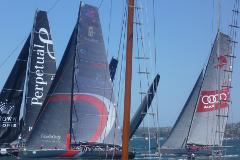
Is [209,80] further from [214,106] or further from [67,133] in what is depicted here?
[67,133]

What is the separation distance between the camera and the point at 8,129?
46.5 m

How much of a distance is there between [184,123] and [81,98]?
57.4ft

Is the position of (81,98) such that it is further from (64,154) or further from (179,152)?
(179,152)

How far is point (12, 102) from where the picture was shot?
153 ft

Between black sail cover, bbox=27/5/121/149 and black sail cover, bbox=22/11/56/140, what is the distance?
8954 mm

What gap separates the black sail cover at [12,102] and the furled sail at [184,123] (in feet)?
51.2

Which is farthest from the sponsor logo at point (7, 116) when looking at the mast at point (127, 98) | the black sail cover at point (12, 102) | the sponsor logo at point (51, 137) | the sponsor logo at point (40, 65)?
the mast at point (127, 98)

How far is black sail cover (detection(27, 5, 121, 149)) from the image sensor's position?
38.4 metres

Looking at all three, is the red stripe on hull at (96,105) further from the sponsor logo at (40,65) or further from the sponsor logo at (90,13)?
the sponsor logo at (40,65)

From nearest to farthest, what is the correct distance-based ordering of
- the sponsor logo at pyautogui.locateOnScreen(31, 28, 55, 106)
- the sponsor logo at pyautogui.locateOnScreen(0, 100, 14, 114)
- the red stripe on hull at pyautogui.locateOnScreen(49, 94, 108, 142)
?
the red stripe on hull at pyautogui.locateOnScreen(49, 94, 108, 142)
the sponsor logo at pyautogui.locateOnScreen(0, 100, 14, 114)
the sponsor logo at pyautogui.locateOnScreen(31, 28, 55, 106)

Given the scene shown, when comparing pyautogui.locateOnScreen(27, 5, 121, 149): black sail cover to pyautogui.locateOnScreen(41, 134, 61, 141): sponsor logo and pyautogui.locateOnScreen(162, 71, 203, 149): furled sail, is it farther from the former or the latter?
pyautogui.locateOnScreen(162, 71, 203, 149): furled sail

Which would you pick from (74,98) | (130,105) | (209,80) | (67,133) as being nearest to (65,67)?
(74,98)

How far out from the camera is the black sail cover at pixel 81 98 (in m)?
38.4

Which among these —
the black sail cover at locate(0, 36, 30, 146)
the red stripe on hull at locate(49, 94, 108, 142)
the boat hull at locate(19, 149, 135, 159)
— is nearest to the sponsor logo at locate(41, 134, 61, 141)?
the boat hull at locate(19, 149, 135, 159)
